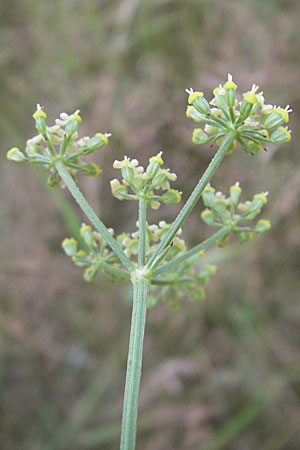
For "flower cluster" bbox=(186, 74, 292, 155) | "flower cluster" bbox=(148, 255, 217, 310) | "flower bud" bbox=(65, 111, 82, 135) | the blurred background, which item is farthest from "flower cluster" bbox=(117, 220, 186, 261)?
the blurred background

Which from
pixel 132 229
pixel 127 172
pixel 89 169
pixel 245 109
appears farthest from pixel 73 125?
pixel 132 229

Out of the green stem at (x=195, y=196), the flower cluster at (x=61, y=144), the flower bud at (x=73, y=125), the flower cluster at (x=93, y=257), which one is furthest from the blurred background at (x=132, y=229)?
the green stem at (x=195, y=196)

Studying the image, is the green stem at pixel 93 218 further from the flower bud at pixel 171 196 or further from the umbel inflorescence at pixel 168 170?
the flower bud at pixel 171 196

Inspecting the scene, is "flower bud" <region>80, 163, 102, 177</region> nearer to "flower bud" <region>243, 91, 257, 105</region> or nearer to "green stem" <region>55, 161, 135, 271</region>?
"green stem" <region>55, 161, 135, 271</region>

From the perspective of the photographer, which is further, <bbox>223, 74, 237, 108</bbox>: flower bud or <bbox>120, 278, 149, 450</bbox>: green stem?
<bbox>223, 74, 237, 108</bbox>: flower bud

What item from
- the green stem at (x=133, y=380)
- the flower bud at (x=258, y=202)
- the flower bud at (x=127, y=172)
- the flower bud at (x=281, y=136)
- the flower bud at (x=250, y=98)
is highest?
the flower bud at (x=127, y=172)

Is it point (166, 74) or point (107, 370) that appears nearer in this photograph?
point (107, 370)

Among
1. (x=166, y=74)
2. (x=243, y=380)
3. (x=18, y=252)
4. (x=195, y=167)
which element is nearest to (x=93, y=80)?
(x=166, y=74)

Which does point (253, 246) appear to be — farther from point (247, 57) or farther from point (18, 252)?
point (18, 252)

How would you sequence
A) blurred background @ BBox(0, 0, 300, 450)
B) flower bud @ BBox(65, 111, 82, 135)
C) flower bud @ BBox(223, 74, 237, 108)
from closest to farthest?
flower bud @ BBox(223, 74, 237, 108)
flower bud @ BBox(65, 111, 82, 135)
blurred background @ BBox(0, 0, 300, 450)
